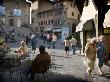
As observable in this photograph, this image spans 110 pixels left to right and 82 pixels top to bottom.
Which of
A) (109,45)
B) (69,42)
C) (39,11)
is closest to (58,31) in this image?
(39,11)

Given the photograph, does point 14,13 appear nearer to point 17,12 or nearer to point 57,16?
point 17,12

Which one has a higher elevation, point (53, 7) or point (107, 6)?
point (53, 7)

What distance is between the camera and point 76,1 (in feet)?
97.7

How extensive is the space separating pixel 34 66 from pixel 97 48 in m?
4.31

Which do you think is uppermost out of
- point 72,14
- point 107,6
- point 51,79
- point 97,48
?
point 72,14

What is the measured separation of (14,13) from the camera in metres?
79.9

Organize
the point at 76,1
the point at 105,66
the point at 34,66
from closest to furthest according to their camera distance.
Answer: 1. the point at 34,66
2. the point at 105,66
3. the point at 76,1

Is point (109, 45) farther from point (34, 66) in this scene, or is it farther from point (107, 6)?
point (34, 66)

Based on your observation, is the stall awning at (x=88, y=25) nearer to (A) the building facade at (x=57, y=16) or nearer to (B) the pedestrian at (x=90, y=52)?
(B) the pedestrian at (x=90, y=52)

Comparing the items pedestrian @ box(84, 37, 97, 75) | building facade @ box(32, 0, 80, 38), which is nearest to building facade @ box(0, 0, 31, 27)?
building facade @ box(32, 0, 80, 38)

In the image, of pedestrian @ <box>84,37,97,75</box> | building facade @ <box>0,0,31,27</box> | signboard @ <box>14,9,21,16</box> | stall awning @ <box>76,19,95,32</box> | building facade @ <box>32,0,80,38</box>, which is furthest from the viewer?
signboard @ <box>14,9,21,16</box>

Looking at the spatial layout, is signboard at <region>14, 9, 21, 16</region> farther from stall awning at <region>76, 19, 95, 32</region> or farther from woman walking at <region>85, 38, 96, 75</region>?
woman walking at <region>85, 38, 96, 75</region>

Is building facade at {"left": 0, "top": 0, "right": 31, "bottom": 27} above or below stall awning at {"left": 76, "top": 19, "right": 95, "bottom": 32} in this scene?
above

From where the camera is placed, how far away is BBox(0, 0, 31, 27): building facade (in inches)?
3061
